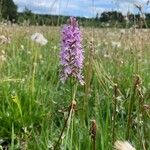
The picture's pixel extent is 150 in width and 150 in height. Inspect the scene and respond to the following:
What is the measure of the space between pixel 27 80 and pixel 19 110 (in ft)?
2.44

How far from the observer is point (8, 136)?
3.50m

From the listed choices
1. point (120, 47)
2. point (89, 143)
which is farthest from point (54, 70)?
point (89, 143)

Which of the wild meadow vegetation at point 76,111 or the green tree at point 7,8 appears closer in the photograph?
the wild meadow vegetation at point 76,111

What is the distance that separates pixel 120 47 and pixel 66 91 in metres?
3.84

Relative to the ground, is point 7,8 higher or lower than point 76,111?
higher

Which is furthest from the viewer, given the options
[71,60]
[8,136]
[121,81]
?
[121,81]

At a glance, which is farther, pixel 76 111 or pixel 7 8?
pixel 7 8

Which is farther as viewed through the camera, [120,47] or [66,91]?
[120,47]

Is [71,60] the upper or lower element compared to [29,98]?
upper

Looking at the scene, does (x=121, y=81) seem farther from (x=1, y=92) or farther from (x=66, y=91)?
(x=1, y=92)

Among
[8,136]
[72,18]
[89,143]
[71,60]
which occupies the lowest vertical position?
[8,136]

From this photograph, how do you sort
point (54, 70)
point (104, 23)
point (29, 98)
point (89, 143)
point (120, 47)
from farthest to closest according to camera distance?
point (104, 23)
point (120, 47)
point (54, 70)
point (29, 98)
point (89, 143)

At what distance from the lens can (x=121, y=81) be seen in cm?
499

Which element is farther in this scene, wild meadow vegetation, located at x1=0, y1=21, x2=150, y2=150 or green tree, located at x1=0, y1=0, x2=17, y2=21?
green tree, located at x1=0, y1=0, x2=17, y2=21
